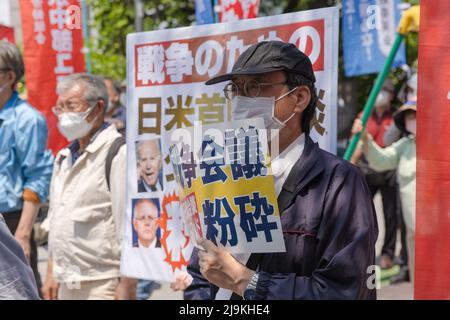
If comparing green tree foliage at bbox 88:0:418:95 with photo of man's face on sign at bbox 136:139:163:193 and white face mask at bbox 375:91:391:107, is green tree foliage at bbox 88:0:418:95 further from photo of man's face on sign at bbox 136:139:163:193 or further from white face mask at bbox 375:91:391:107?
photo of man's face on sign at bbox 136:139:163:193

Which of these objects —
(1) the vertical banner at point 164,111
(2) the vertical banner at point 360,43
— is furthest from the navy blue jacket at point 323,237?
(2) the vertical banner at point 360,43

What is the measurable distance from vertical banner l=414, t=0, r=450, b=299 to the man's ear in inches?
15.0

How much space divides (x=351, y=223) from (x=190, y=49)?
5.79 ft

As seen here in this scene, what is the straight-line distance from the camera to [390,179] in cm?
923

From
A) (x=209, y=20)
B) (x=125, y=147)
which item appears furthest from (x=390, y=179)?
(x=125, y=147)

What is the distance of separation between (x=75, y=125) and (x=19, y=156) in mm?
702

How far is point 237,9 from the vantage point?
5.80 meters

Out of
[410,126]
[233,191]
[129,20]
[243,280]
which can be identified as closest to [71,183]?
[233,191]

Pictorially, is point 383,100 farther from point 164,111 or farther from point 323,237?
point 323,237

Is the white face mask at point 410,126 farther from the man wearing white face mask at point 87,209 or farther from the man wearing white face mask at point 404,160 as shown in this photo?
the man wearing white face mask at point 87,209

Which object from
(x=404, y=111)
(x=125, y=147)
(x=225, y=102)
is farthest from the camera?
(x=404, y=111)

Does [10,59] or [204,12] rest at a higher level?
[204,12]

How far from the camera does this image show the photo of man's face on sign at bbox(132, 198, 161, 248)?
447cm

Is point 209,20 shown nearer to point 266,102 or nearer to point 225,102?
point 225,102
